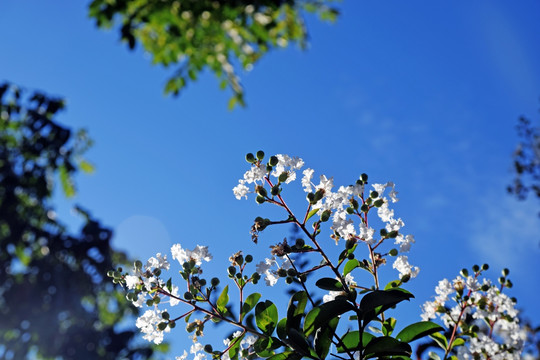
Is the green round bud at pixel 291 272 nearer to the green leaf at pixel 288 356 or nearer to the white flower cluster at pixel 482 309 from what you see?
the green leaf at pixel 288 356

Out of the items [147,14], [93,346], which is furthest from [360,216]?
[93,346]

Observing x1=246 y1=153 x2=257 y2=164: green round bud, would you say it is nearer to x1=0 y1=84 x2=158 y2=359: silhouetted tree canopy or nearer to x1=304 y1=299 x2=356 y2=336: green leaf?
x1=304 y1=299 x2=356 y2=336: green leaf

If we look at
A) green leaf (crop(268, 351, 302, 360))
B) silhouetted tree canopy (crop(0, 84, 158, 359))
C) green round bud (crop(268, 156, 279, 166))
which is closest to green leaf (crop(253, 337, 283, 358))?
green leaf (crop(268, 351, 302, 360))

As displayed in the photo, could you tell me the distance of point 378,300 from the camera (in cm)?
88

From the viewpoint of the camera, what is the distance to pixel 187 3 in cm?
272

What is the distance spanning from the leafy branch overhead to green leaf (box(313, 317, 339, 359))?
1.91 m

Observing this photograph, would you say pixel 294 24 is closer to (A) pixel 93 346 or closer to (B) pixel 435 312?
(B) pixel 435 312

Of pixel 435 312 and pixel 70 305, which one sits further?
pixel 70 305

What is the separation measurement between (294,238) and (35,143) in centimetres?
550

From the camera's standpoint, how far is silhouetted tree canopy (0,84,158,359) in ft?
15.6

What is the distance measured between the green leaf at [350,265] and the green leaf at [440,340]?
285 millimetres

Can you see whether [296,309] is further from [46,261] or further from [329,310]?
[46,261]

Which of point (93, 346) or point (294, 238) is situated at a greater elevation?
point (93, 346)

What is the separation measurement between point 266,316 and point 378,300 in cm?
26
